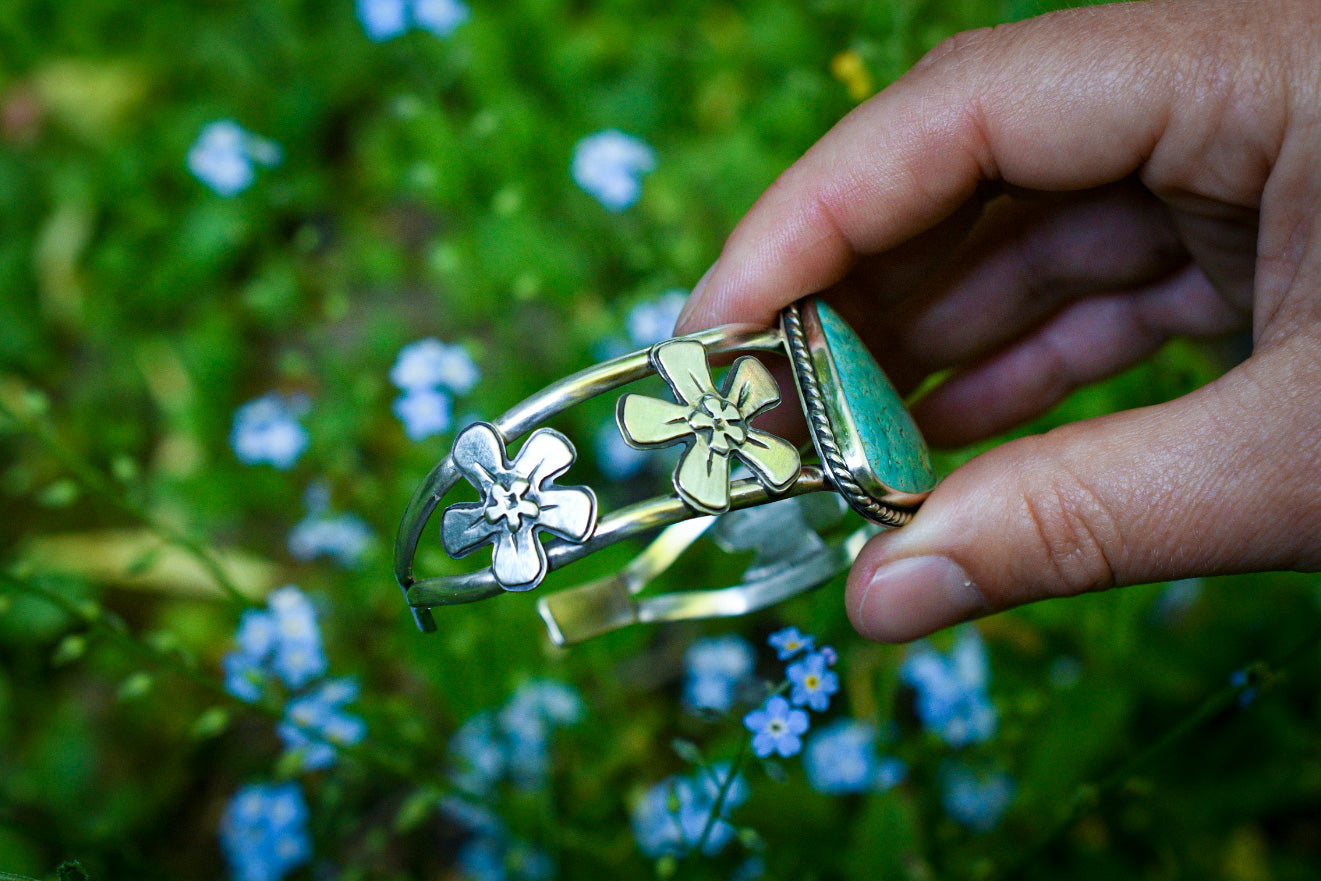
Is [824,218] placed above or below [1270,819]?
above

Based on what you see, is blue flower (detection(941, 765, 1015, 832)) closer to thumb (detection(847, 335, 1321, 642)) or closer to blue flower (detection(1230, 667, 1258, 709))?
blue flower (detection(1230, 667, 1258, 709))

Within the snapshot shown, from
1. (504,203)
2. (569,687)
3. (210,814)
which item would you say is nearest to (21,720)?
(210,814)

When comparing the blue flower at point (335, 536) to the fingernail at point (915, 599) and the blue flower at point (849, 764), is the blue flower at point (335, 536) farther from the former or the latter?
the fingernail at point (915, 599)

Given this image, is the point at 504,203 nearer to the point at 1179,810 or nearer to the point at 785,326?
the point at 785,326

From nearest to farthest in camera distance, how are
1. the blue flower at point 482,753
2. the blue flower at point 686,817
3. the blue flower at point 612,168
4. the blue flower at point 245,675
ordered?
1. the blue flower at point 245,675
2. the blue flower at point 686,817
3. the blue flower at point 482,753
4. the blue flower at point 612,168

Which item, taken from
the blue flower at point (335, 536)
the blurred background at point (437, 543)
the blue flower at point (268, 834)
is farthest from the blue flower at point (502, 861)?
the blue flower at point (335, 536)

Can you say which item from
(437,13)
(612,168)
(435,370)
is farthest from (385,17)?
(435,370)
